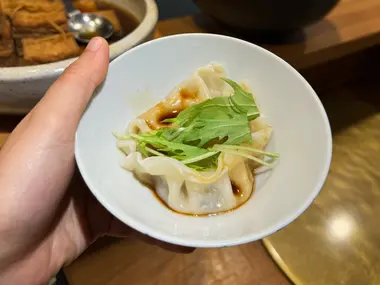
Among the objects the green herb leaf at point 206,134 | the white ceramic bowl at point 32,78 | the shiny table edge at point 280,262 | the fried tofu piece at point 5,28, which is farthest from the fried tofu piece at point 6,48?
the shiny table edge at point 280,262

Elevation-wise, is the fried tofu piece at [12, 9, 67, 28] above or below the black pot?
above

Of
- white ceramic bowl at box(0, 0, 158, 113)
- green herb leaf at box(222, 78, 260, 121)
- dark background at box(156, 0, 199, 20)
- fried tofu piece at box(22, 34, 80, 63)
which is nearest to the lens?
green herb leaf at box(222, 78, 260, 121)

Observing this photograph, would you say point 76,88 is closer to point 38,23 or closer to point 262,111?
point 262,111

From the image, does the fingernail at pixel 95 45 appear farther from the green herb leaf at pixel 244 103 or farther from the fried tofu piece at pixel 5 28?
the fried tofu piece at pixel 5 28

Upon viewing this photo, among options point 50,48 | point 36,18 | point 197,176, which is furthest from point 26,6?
point 197,176

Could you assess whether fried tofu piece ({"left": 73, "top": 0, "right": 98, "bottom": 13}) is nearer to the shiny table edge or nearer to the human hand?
the human hand

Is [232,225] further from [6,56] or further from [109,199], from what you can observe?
[6,56]

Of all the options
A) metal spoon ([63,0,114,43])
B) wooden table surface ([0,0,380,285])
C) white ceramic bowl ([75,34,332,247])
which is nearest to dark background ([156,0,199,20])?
wooden table surface ([0,0,380,285])
